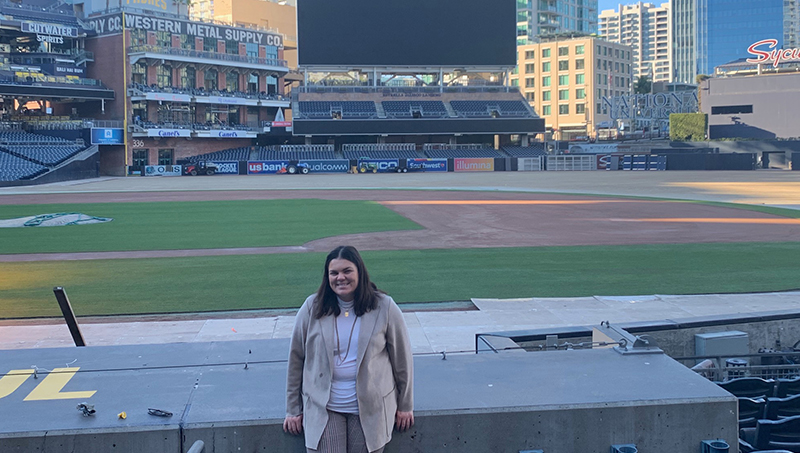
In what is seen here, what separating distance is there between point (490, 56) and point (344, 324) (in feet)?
285

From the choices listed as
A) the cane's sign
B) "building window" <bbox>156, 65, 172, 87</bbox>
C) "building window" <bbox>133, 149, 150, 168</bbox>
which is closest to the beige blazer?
"building window" <bbox>133, 149, 150, 168</bbox>

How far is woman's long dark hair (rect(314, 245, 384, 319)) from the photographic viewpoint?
4969 mm

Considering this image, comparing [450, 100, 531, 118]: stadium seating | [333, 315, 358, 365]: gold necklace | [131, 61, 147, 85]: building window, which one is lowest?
[333, 315, 358, 365]: gold necklace

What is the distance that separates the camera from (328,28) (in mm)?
85500

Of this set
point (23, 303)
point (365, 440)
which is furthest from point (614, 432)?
point (23, 303)

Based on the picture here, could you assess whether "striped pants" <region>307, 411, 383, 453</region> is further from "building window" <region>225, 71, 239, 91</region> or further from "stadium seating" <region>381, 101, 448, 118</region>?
"building window" <region>225, 71, 239, 91</region>

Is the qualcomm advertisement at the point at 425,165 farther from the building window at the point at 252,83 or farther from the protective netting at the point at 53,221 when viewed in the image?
the protective netting at the point at 53,221

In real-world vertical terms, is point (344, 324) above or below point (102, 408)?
above

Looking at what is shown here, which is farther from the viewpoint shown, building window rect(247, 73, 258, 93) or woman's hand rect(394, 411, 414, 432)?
building window rect(247, 73, 258, 93)

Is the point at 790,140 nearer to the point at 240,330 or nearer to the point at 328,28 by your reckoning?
the point at 328,28

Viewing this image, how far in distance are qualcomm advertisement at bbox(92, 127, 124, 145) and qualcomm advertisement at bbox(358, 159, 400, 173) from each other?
2516 cm

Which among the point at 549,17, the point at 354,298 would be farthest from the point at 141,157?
the point at 549,17

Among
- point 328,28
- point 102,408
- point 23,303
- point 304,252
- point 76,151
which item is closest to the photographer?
point 102,408

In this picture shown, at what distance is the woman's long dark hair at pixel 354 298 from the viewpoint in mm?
4969
